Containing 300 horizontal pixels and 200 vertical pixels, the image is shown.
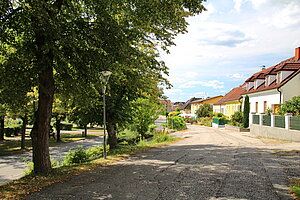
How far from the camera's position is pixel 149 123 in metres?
22.9

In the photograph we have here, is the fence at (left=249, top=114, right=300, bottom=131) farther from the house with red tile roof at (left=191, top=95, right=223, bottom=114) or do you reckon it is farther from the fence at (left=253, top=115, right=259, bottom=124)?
the house with red tile roof at (left=191, top=95, right=223, bottom=114)

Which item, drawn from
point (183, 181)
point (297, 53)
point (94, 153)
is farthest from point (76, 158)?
point (297, 53)

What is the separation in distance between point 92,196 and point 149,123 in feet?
56.4

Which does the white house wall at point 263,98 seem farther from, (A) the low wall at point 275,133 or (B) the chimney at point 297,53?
(B) the chimney at point 297,53

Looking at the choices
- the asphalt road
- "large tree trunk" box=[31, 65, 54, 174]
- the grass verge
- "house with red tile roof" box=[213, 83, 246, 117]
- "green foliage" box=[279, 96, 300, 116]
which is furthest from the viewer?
"house with red tile roof" box=[213, 83, 246, 117]

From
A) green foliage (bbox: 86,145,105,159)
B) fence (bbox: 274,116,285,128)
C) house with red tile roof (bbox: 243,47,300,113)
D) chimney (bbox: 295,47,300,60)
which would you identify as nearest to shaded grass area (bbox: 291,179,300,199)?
green foliage (bbox: 86,145,105,159)

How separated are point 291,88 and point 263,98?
5080 millimetres

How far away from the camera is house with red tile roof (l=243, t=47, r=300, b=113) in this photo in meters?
24.5

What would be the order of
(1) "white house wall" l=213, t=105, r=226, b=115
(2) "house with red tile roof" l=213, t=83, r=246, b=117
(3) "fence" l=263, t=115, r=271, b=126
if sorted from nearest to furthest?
(3) "fence" l=263, t=115, r=271, b=126, (2) "house with red tile roof" l=213, t=83, r=246, b=117, (1) "white house wall" l=213, t=105, r=226, b=115

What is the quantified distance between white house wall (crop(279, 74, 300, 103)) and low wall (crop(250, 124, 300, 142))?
4126 mm

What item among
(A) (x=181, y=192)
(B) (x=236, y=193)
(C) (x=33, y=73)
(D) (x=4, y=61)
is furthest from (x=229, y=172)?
(D) (x=4, y=61)

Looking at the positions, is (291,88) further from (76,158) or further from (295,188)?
(76,158)

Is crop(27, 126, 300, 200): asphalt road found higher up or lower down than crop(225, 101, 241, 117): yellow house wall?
lower down

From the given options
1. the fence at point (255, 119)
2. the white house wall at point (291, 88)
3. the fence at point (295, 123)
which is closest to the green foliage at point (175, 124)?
the fence at point (255, 119)
